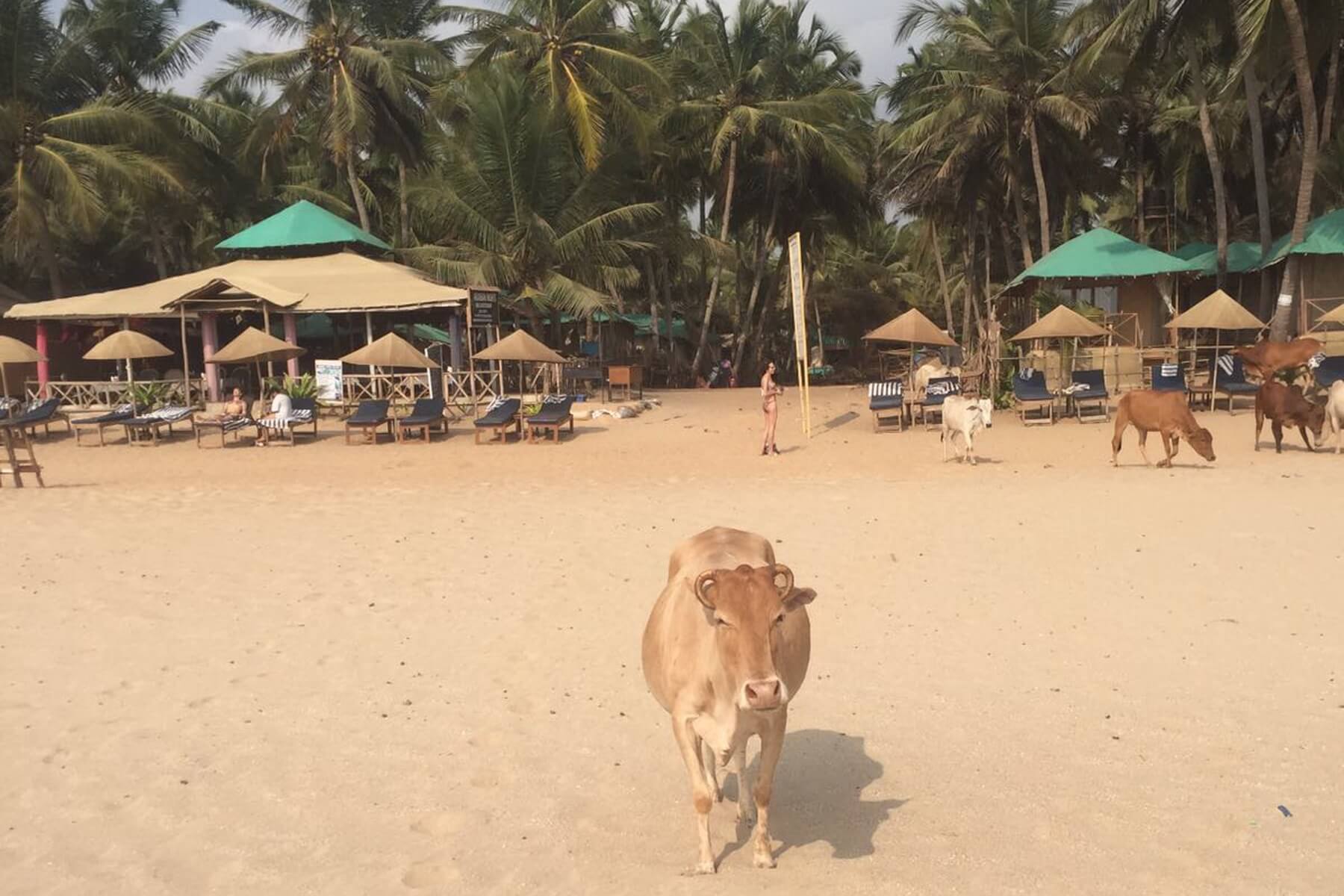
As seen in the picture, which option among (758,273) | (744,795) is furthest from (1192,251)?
(744,795)

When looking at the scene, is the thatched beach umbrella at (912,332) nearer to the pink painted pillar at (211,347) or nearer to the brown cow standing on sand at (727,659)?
the pink painted pillar at (211,347)

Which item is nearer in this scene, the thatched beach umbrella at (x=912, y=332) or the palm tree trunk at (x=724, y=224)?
the thatched beach umbrella at (x=912, y=332)

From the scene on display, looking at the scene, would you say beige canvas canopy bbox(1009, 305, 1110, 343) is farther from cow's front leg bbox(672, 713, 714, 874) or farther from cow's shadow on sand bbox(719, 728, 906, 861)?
cow's front leg bbox(672, 713, 714, 874)

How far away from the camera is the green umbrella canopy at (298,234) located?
34.2 meters

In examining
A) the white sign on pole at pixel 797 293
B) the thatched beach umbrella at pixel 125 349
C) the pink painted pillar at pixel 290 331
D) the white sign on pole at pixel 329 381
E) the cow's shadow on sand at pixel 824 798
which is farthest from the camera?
the pink painted pillar at pixel 290 331

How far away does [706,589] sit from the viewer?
396cm

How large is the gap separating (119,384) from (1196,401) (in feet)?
89.5

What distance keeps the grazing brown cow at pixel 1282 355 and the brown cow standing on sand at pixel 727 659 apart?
16551mm

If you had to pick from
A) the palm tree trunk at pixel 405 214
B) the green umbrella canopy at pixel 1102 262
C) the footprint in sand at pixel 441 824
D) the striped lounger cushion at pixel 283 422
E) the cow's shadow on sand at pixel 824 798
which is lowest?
the cow's shadow on sand at pixel 824 798

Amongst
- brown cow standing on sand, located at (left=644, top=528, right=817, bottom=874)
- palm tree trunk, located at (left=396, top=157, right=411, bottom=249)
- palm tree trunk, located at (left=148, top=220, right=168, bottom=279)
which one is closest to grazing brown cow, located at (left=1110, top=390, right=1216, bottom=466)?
brown cow standing on sand, located at (left=644, top=528, right=817, bottom=874)

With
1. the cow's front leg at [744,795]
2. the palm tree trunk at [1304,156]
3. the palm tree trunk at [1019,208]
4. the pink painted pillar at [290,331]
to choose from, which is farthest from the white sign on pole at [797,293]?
the palm tree trunk at [1019,208]

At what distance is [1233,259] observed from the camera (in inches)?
1229

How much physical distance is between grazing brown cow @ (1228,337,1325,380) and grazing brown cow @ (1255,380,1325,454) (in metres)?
1.93

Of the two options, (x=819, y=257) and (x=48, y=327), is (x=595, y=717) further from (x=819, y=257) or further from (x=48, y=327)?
(x=819, y=257)
